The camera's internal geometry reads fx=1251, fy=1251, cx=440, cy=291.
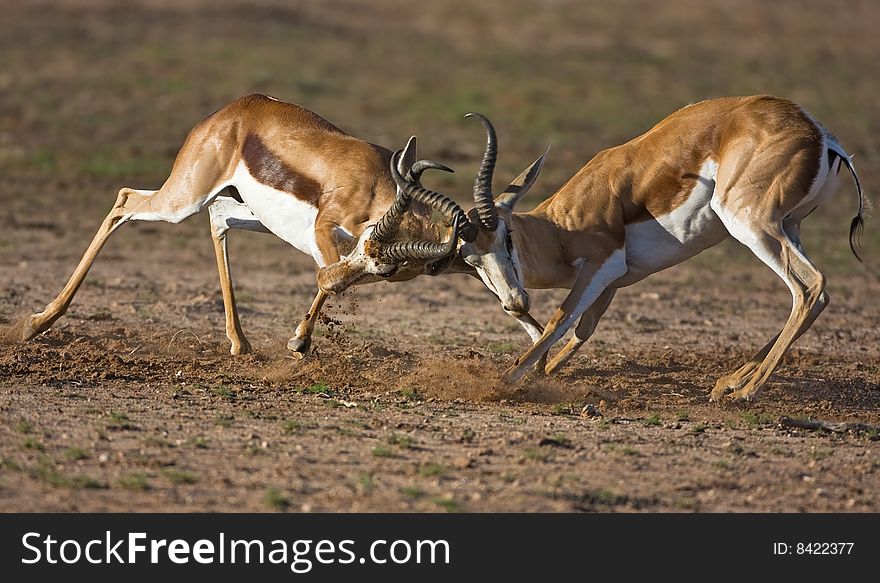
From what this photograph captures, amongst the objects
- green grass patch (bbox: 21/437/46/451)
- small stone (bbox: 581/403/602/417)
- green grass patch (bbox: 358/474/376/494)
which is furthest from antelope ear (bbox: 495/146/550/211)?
green grass patch (bbox: 21/437/46/451)

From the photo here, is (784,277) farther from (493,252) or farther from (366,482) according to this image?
(366,482)

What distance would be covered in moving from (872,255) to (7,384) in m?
11.8

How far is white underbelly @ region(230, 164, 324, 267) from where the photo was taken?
9.78m

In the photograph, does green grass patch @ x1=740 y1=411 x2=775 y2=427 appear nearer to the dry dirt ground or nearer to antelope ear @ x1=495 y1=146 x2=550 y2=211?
the dry dirt ground

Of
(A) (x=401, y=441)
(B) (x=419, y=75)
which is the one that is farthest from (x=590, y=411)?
(B) (x=419, y=75)

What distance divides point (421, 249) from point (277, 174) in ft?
5.75

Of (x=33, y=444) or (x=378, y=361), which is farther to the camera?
(x=378, y=361)

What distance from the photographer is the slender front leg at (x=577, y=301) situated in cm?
930

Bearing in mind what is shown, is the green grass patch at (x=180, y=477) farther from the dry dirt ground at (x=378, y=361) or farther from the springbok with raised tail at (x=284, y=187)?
the springbok with raised tail at (x=284, y=187)

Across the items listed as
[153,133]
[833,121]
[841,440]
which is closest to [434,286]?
[841,440]

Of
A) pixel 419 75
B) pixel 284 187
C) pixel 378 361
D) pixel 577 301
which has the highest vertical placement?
pixel 284 187

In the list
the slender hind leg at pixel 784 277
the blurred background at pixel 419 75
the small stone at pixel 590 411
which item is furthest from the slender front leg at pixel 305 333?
the blurred background at pixel 419 75

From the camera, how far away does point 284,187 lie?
982cm

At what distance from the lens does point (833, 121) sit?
83.4ft
